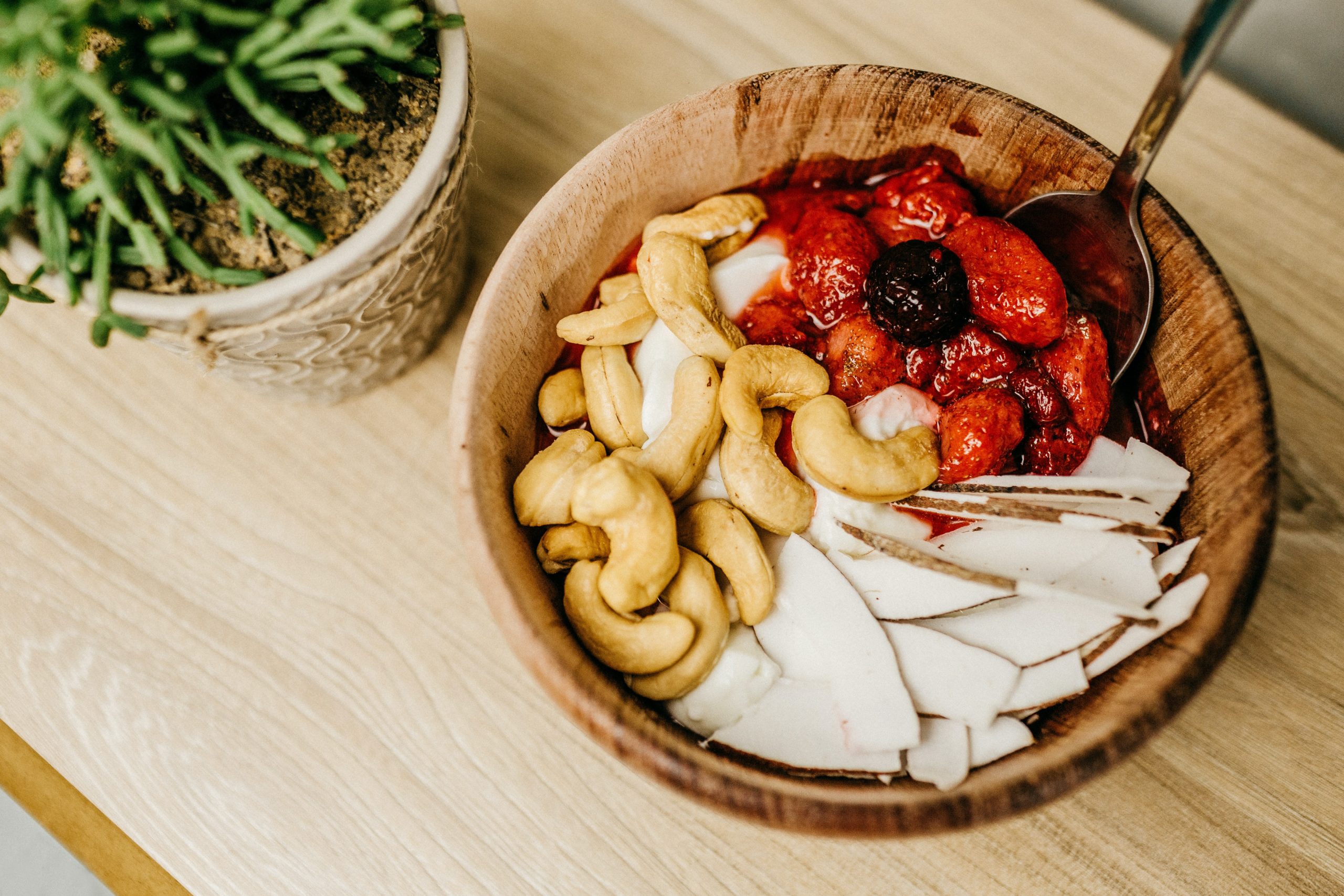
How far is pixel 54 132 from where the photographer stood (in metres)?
0.38

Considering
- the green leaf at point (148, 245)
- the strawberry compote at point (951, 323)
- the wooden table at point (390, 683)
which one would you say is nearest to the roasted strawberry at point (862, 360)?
the strawberry compote at point (951, 323)

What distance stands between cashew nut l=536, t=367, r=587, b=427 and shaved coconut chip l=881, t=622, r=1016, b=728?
264 mm

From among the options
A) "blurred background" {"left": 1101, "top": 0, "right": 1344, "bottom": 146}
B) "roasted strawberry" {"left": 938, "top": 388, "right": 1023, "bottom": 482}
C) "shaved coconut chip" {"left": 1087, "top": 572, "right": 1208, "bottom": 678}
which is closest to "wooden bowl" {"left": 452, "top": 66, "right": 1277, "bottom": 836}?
"shaved coconut chip" {"left": 1087, "top": 572, "right": 1208, "bottom": 678}

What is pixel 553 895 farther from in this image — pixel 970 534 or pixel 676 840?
pixel 970 534

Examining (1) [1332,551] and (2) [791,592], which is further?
(1) [1332,551]

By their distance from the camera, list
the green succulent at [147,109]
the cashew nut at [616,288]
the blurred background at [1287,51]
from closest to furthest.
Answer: the green succulent at [147,109] < the cashew nut at [616,288] < the blurred background at [1287,51]

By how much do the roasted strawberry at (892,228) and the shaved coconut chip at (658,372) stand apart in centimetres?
19

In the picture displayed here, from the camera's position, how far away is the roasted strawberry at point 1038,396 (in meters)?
0.59

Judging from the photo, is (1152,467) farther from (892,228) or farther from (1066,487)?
(892,228)

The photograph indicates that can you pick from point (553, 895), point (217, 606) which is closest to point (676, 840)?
point (553, 895)

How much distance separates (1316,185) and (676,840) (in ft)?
2.72

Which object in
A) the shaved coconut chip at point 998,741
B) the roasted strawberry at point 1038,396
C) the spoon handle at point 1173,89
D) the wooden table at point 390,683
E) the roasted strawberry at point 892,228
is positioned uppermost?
the spoon handle at point 1173,89

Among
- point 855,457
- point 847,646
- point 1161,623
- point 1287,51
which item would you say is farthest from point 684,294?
point 1287,51

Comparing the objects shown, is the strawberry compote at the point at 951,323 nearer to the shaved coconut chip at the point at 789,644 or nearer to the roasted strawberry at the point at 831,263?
the roasted strawberry at the point at 831,263
